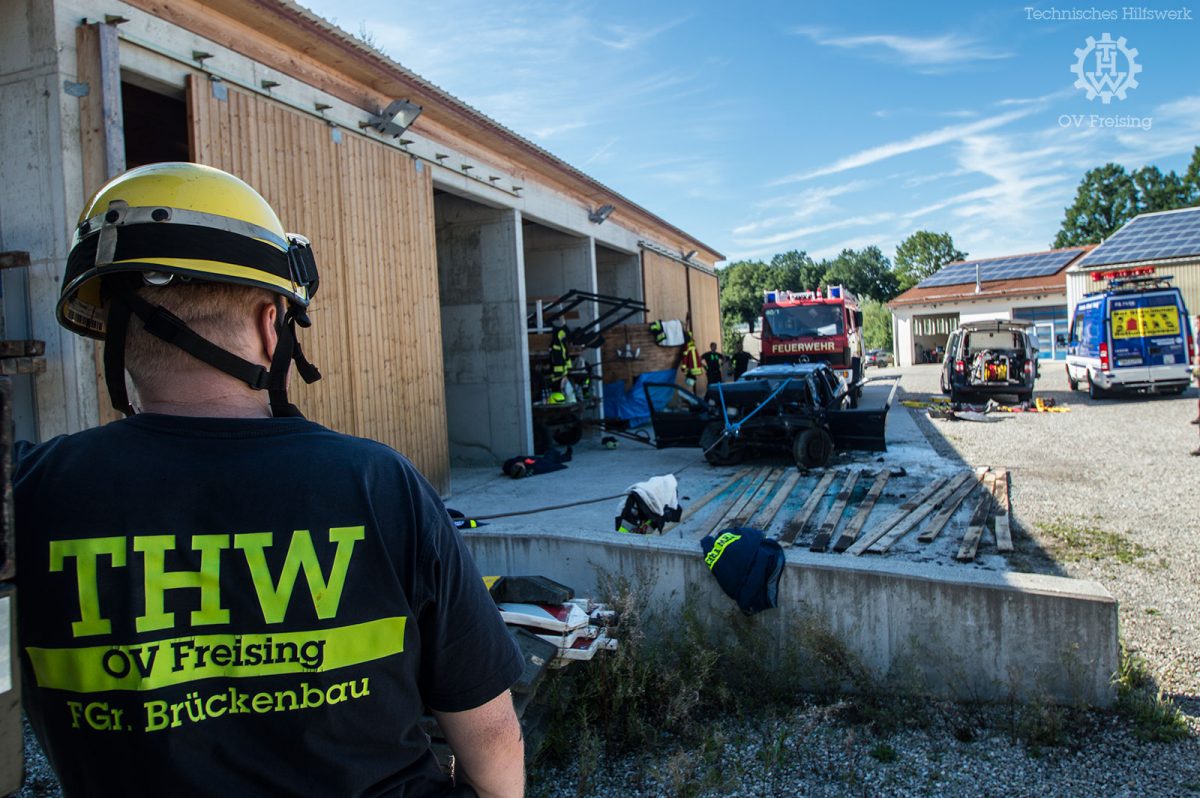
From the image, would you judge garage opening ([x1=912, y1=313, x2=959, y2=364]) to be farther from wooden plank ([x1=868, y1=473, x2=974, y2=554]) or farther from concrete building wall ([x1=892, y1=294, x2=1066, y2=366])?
wooden plank ([x1=868, y1=473, x2=974, y2=554])

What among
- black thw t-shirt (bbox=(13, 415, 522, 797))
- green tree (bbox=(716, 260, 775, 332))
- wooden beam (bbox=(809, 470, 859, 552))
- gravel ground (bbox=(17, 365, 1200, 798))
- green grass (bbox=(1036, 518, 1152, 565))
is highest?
green tree (bbox=(716, 260, 775, 332))

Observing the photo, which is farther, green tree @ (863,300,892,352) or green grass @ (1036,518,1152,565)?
green tree @ (863,300,892,352)

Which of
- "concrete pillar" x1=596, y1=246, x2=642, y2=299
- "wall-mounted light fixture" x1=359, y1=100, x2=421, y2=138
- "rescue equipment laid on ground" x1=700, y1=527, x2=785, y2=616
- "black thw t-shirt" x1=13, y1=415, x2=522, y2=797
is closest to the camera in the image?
"black thw t-shirt" x1=13, y1=415, x2=522, y2=797

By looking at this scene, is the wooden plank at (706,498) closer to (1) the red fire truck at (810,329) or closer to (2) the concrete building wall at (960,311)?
(1) the red fire truck at (810,329)

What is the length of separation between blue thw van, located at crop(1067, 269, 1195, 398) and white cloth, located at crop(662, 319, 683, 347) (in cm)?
976

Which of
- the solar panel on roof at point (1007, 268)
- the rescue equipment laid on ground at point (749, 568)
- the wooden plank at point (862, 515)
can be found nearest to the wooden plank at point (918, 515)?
the wooden plank at point (862, 515)

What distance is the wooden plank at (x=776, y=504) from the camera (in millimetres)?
7719

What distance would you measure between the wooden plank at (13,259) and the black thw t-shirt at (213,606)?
5296mm

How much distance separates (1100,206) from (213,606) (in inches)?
3158

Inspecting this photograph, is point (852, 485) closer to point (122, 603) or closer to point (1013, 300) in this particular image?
point (122, 603)

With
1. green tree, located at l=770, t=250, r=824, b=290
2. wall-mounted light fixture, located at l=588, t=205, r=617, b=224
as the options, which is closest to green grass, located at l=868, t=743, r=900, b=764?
wall-mounted light fixture, located at l=588, t=205, r=617, b=224

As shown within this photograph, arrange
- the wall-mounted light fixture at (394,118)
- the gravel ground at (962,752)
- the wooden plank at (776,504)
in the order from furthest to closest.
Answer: the wall-mounted light fixture at (394,118) < the wooden plank at (776,504) < the gravel ground at (962,752)

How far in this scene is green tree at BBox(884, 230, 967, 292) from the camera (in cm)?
8050

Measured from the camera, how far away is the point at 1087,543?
700cm
